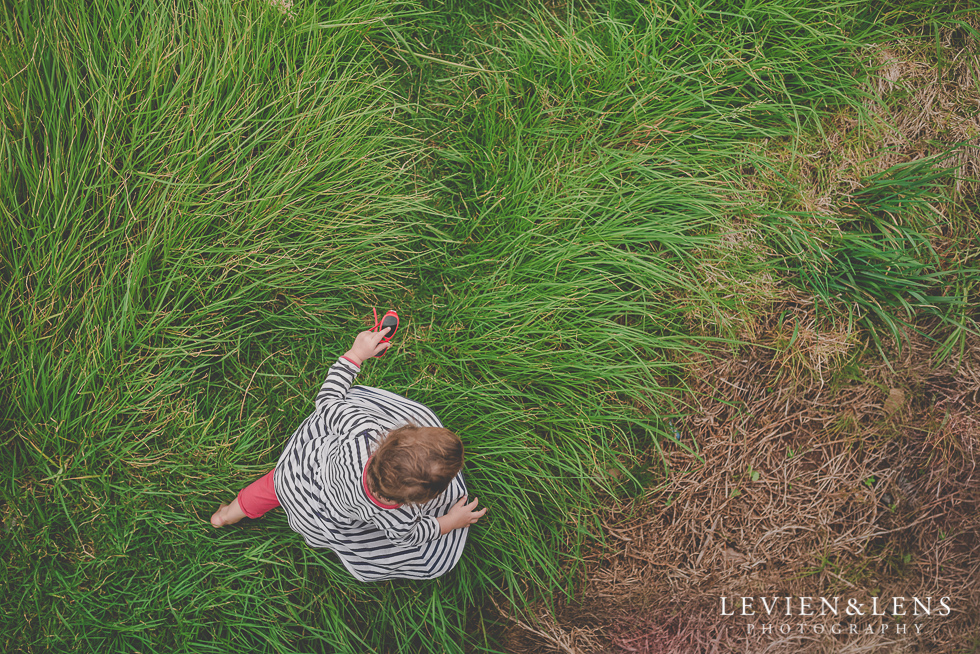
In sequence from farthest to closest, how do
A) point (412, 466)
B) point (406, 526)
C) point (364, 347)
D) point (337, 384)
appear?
1. point (364, 347)
2. point (337, 384)
3. point (406, 526)
4. point (412, 466)

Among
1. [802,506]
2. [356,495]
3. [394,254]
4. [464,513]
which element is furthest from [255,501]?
[802,506]

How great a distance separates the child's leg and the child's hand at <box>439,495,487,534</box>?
28.0 inches

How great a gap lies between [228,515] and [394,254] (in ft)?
4.28

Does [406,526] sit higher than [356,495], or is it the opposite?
[356,495]

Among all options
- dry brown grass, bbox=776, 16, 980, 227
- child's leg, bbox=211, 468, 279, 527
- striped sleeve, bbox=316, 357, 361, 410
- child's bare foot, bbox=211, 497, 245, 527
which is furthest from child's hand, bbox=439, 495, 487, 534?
dry brown grass, bbox=776, 16, 980, 227

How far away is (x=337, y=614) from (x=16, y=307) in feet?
5.90

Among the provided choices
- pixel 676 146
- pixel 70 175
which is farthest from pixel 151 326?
pixel 676 146

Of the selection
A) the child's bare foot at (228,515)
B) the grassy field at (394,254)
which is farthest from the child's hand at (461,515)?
the child's bare foot at (228,515)

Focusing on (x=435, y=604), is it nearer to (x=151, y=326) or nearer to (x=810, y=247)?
(x=151, y=326)

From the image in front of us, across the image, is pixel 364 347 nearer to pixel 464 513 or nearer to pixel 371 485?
pixel 371 485

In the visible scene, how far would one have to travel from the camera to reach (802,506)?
88.8 inches

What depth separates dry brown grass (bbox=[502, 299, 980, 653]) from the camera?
223cm

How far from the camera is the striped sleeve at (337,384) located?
182 cm

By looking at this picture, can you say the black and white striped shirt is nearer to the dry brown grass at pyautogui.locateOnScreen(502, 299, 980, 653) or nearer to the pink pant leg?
the pink pant leg
